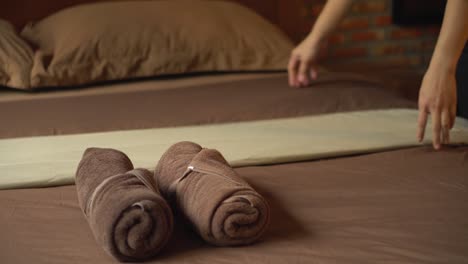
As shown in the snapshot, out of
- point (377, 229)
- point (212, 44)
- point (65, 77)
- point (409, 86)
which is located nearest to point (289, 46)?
point (212, 44)

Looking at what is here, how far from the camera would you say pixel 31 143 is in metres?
1.26

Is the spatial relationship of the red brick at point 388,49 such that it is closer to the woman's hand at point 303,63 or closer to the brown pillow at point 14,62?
the woman's hand at point 303,63

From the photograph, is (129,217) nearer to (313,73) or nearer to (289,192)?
(289,192)

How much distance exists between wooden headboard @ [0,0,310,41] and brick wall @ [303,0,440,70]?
0.07m

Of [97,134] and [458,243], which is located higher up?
[458,243]

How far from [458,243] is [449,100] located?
1.35ft

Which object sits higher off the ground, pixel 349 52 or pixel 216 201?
pixel 216 201

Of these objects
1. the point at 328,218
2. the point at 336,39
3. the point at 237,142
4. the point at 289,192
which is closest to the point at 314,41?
the point at 237,142

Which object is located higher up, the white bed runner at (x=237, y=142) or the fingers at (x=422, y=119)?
the fingers at (x=422, y=119)

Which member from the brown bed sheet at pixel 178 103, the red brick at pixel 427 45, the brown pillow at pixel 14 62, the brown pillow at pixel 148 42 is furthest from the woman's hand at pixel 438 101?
the red brick at pixel 427 45

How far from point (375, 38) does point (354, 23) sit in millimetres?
138

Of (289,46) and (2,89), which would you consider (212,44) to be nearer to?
(289,46)

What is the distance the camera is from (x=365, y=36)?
282cm

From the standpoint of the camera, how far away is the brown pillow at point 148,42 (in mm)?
1852
